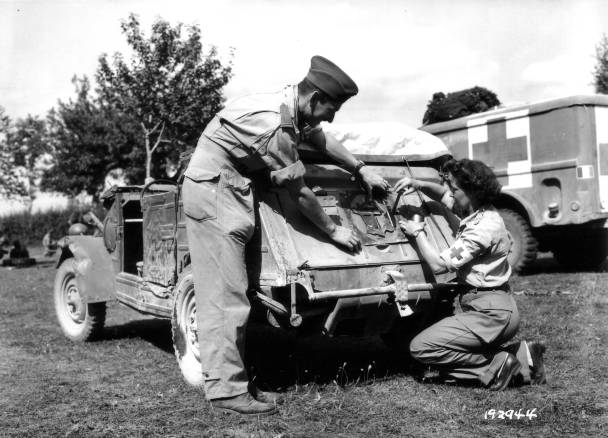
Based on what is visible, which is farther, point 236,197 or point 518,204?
point 518,204

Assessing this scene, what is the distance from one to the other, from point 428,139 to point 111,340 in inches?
151

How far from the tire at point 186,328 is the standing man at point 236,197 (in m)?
0.66

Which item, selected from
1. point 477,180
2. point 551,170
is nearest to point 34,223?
point 551,170

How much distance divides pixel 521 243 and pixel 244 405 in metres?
6.75

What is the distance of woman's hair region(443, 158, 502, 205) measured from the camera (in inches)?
173

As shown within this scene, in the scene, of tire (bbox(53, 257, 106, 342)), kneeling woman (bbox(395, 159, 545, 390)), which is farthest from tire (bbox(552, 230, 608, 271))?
tire (bbox(53, 257, 106, 342))

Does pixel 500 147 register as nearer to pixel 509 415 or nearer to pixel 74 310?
pixel 74 310

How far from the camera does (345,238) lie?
4355 mm

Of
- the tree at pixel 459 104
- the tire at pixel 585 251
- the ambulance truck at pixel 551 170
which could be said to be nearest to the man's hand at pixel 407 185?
the ambulance truck at pixel 551 170

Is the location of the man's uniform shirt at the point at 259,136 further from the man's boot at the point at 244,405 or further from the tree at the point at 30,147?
the tree at the point at 30,147

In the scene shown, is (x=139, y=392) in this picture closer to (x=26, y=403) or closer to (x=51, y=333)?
(x=26, y=403)

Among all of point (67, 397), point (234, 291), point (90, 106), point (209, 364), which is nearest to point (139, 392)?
point (67, 397)

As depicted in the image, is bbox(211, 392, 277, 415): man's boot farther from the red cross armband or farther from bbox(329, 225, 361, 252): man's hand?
the red cross armband

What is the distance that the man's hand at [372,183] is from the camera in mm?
4773
